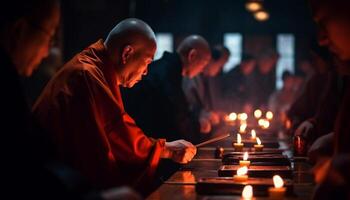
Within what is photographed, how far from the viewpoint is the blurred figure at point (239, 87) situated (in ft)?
40.2

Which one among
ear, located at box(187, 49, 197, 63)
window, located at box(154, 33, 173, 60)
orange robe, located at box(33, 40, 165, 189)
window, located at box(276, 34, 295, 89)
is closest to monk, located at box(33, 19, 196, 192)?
orange robe, located at box(33, 40, 165, 189)

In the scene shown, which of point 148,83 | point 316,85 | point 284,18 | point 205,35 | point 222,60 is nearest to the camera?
point 148,83

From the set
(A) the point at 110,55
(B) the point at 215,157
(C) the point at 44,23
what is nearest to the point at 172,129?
(B) the point at 215,157

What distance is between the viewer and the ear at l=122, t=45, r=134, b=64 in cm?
493

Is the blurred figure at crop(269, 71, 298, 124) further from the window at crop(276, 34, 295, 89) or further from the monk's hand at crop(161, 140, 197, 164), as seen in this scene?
the monk's hand at crop(161, 140, 197, 164)

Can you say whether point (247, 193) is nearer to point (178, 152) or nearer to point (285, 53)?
point (178, 152)

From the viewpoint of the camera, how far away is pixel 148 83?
22.5 ft

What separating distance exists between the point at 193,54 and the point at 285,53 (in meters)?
14.1

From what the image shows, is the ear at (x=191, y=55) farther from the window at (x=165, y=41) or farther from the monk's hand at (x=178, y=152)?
the window at (x=165, y=41)

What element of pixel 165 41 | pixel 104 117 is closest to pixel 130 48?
pixel 104 117

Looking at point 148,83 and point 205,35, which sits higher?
point 205,35

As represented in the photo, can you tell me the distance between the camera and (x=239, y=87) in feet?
42.2

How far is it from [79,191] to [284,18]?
19.4m

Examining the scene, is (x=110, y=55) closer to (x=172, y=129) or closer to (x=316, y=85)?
(x=172, y=129)
